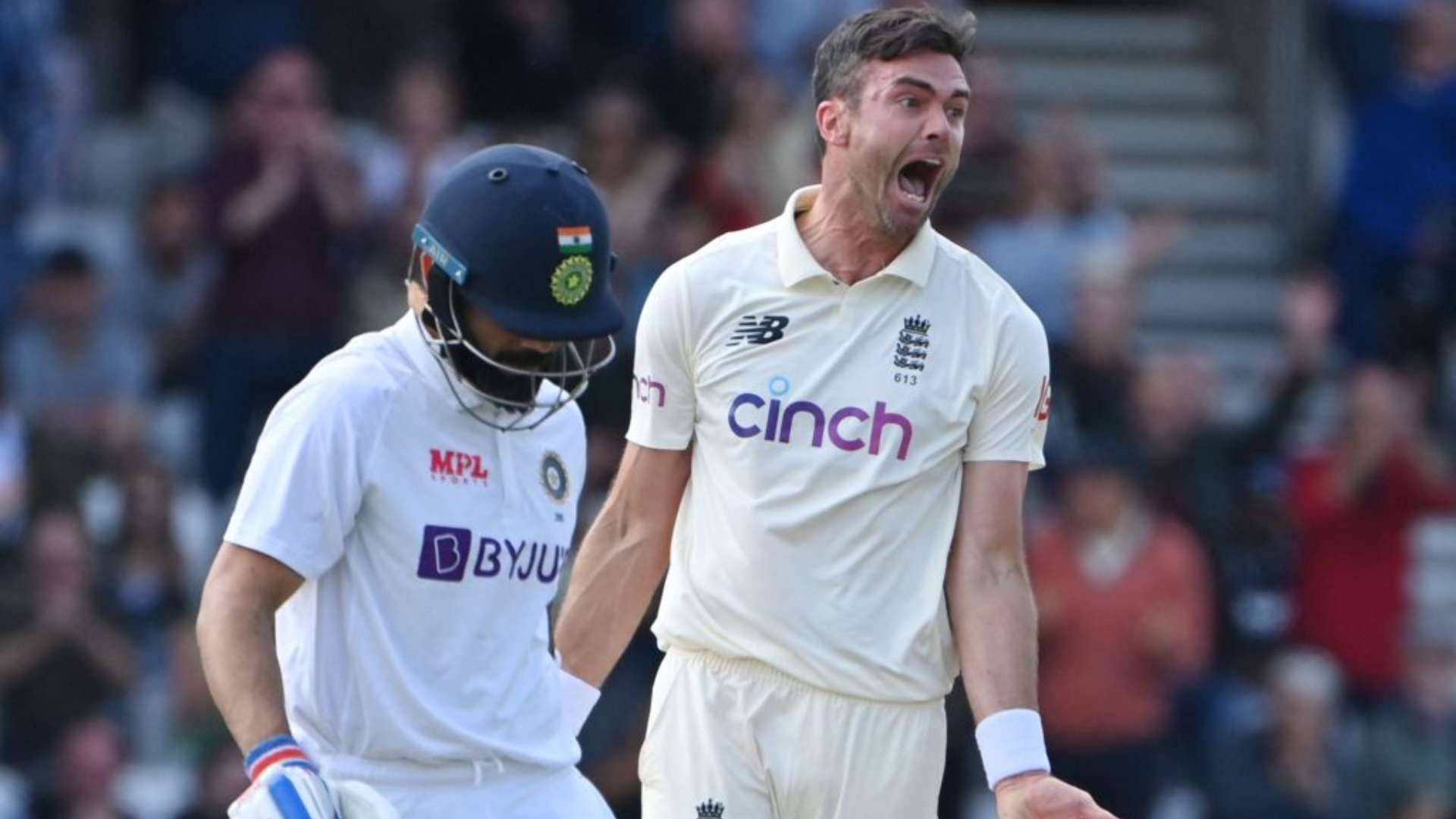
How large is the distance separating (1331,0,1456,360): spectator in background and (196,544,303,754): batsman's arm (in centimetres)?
927

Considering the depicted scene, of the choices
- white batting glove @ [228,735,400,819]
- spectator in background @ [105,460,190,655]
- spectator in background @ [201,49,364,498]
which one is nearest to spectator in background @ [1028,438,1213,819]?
spectator in background @ [201,49,364,498]

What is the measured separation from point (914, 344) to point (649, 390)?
2.00 feet

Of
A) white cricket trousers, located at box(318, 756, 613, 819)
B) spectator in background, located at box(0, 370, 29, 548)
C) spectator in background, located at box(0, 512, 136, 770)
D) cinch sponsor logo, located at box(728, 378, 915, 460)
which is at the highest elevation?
cinch sponsor logo, located at box(728, 378, 915, 460)

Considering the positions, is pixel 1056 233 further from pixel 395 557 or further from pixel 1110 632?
pixel 395 557

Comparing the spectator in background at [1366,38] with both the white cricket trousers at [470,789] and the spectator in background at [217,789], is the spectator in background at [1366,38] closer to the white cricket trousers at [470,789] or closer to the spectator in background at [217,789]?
the spectator in background at [217,789]

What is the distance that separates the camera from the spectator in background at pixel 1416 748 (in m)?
12.0

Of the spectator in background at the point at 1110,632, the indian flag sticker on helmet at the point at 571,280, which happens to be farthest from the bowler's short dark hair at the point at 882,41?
the spectator in background at the point at 1110,632

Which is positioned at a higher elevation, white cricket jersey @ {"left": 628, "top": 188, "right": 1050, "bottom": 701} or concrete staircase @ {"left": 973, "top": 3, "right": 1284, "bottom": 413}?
white cricket jersey @ {"left": 628, "top": 188, "right": 1050, "bottom": 701}

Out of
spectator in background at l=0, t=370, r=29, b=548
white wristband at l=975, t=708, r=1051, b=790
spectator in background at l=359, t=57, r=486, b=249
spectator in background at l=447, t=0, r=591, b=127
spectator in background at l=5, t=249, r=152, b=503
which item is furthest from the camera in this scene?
spectator in background at l=447, t=0, r=591, b=127

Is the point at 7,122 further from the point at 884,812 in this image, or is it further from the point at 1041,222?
the point at 884,812

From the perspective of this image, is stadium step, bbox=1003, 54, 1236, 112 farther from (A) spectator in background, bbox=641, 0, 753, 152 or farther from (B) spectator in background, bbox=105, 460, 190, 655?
(B) spectator in background, bbox=105, 460, 190, 655

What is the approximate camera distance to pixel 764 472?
6.12 m

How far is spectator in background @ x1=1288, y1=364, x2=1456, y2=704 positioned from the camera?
12461 millimetres

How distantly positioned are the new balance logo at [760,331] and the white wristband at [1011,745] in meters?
0.97
